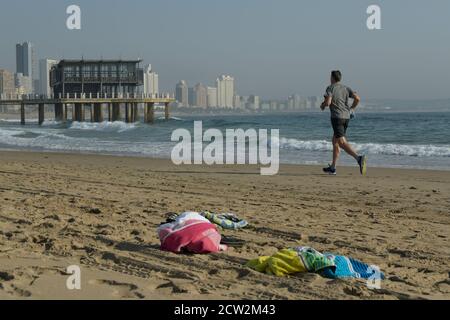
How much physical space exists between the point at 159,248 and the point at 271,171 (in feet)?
22.8

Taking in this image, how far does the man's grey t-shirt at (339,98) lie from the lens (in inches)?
403

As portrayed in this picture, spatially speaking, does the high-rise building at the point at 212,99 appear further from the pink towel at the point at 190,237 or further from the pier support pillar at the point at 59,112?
the pink towel at the point at 190,237

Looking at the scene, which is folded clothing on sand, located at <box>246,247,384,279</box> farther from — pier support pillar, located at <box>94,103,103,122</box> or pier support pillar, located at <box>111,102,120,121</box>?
pier support pillar, located at <box>111,102,120,121</box>

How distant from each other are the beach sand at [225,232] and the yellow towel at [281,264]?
0.25 ft

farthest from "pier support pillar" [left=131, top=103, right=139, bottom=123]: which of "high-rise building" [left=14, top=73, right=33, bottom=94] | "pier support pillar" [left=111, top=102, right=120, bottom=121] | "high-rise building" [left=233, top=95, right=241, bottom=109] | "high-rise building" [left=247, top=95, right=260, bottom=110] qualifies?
"high-rise building" [left=247, top=95, right=260, bottom=110]

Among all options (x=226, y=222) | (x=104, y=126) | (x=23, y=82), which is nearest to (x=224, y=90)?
(x=23, y=82)

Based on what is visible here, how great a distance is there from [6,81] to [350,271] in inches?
5810

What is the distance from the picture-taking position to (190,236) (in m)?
4.48

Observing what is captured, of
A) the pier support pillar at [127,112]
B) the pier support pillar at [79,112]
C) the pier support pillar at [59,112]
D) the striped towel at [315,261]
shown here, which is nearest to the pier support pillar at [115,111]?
the pier support pillar at [127,112]

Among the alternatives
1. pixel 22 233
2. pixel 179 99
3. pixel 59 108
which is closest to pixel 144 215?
pixel 22 233

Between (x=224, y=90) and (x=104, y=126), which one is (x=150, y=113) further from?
(x=224, y=90)

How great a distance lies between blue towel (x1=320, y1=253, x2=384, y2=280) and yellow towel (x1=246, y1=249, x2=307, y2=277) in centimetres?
17

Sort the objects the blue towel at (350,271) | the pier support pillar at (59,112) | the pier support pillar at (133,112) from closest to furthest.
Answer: the blue towel at (350,271) → the pier support pillar at (133,112) → the pier support pillar at (59,112)
